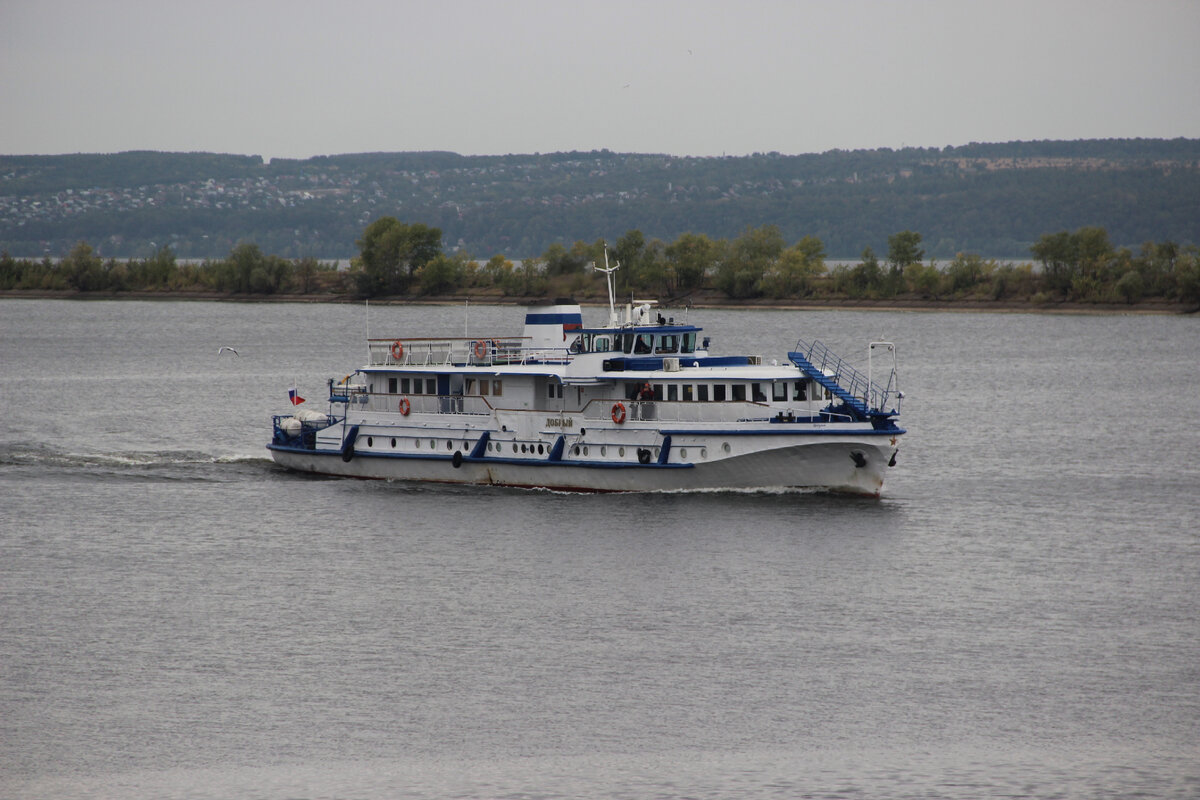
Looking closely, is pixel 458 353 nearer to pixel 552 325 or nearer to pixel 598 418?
A: pixel 552 325

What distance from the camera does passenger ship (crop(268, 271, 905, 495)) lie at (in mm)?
45375

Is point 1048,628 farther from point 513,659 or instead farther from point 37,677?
point 37,677

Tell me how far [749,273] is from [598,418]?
118803 millimetres

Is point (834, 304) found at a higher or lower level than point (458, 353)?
lower

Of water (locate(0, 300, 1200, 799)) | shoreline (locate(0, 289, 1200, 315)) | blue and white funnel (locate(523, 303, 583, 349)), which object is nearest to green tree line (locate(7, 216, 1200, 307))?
shoreline (locate(0, 289, 1200, 315))

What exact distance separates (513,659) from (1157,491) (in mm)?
28223

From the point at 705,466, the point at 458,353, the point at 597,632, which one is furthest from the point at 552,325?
the point at 597,632

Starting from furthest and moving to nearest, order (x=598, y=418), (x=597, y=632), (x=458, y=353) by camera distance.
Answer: (x=458, y=353), (x=598, y=418), (x=597, y=632)

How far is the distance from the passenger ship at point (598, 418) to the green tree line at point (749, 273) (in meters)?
110

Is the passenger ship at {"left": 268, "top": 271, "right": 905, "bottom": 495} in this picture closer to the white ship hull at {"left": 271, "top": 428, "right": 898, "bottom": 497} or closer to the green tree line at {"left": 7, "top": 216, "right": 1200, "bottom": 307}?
the white ship hull at {"left": 271, "top": 428, "right": 898, "bottom": 497}

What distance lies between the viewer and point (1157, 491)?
4991 cm

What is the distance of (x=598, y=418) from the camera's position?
48.2 meters

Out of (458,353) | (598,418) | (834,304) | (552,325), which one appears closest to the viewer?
(598,418)

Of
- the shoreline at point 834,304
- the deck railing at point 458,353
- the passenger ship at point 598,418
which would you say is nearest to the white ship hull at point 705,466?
the passenger ship at point 598,418
